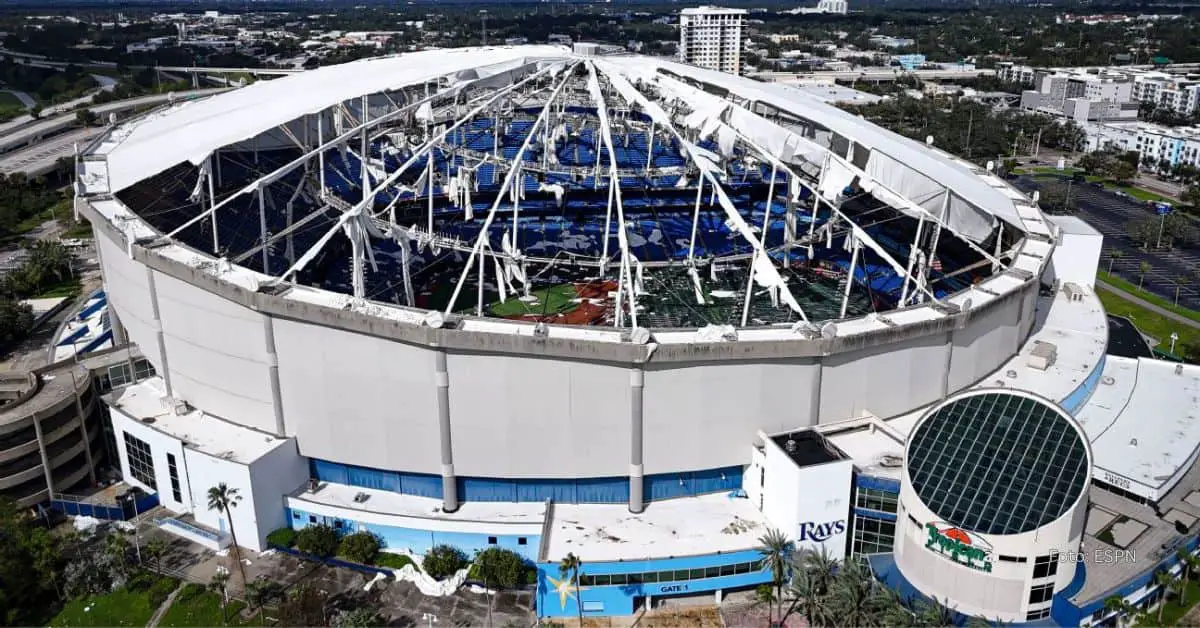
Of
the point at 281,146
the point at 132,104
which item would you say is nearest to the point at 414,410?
the point at 281,146

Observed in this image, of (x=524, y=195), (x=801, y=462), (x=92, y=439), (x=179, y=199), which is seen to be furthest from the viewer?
(x=524, y=195)

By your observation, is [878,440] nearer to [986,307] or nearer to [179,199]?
[986,307]

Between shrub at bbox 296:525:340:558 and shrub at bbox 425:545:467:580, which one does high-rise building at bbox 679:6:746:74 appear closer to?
shrub at bbox 296:525:340:558

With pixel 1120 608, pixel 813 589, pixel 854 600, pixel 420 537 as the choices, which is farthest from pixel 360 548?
pixel 1120 608

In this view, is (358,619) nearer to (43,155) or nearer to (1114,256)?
(1114,256)

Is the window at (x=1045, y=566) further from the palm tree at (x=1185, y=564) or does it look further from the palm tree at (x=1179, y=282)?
the palm tree at (x=1179, y=282)
